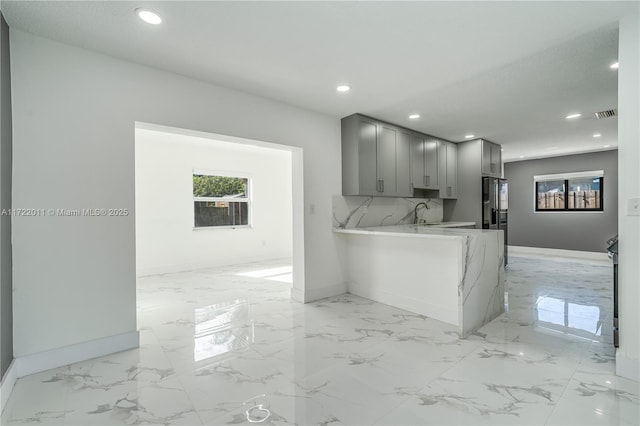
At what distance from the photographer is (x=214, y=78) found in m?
2.88

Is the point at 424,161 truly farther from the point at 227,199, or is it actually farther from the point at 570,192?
the point at 570,192

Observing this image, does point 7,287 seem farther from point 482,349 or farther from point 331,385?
point 482,349

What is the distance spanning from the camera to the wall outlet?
6.46ft

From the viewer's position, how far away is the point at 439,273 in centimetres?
321

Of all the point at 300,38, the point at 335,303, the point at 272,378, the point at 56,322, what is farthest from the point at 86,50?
the point at 335,303

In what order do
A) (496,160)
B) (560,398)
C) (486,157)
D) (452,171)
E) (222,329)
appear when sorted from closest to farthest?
(560,398) → (222,329) → (486,157) → (452,171) → (496,160)

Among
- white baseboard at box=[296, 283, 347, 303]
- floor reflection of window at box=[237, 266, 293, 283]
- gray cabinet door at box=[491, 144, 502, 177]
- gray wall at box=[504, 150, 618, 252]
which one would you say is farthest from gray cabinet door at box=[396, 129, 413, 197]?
gray wall at box=[504, 150, 618, 252]

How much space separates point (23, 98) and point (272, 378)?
8.57ft

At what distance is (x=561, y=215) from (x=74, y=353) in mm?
9046

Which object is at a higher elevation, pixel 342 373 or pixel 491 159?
pixel 491 159

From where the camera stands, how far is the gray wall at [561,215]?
21.6ft

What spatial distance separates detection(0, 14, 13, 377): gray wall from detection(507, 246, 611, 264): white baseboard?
28.2 feet

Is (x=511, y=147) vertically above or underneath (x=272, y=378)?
above

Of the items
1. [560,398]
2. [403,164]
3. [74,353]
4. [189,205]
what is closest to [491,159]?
[403,164]
